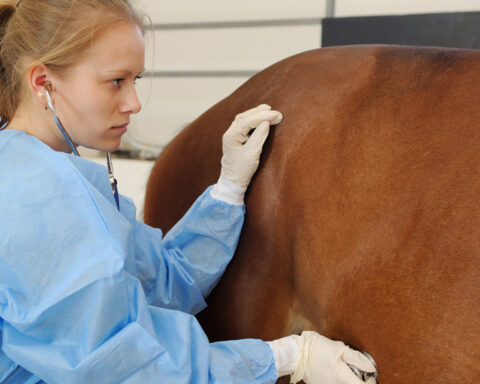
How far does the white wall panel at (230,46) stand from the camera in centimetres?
256

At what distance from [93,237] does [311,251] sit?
34 cm

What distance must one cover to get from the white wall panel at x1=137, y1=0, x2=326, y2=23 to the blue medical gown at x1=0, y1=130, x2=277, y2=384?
2.10 metres

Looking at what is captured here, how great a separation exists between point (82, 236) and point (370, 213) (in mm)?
393

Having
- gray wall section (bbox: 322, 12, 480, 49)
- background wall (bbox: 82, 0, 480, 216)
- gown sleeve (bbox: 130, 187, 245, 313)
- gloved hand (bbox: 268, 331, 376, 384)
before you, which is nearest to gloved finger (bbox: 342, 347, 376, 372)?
gloved hand (bbox: 268, 331, 376, 384)

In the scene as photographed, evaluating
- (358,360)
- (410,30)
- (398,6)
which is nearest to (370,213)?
(358,360)

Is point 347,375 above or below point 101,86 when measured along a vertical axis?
below

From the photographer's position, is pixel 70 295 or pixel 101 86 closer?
pixel 70 295

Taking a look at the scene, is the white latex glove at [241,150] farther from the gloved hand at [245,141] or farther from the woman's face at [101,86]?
the woman's face at [101,86]

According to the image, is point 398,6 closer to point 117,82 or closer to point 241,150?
point 241,150

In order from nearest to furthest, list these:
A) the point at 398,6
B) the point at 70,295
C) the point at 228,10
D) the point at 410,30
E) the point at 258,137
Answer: the point at 70,295 < the point at 258,137 < the point at 410,30 < the point at 398,6 < the point at 228,10

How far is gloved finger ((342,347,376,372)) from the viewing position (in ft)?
2.24

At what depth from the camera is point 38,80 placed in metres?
0.66

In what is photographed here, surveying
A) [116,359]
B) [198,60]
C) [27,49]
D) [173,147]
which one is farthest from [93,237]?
[198,60]

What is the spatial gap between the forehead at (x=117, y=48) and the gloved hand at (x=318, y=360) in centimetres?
47
